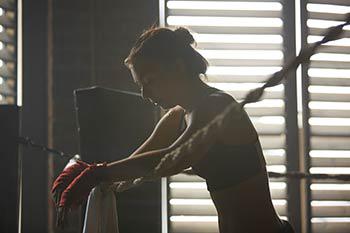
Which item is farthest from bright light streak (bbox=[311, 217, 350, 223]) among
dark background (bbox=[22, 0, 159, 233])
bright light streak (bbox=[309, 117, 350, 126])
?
dark background (bbox=[22, 0, 159, 233])

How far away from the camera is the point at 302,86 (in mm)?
2990

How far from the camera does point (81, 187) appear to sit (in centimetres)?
144

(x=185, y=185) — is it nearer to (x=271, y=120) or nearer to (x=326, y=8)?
(x=271, y=120)

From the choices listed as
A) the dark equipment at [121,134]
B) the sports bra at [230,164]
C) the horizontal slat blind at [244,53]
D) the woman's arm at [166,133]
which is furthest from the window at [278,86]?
the sports bra at [230,164]

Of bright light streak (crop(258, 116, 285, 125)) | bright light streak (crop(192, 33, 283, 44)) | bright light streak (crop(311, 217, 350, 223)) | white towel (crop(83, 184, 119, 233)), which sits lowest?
bright light streak (crop(311, 217, 350, 223))

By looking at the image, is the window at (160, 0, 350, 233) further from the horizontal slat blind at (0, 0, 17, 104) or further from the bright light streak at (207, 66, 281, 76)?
the horizontal slat blind at (0, 0, 17, 104)

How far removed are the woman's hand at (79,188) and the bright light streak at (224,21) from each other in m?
1.59

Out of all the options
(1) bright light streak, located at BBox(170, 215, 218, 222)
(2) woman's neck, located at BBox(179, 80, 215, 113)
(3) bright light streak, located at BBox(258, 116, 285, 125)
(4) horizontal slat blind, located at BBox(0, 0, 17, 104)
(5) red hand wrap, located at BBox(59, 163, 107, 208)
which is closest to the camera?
(5) red hand wrap, located at BBox(59, 163, 107, 208)

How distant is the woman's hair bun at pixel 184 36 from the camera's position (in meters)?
1.71

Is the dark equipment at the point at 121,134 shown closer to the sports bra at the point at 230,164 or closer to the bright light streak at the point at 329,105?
the sports bra at the point at 230,164

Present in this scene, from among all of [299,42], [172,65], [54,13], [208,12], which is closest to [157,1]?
[208,12]

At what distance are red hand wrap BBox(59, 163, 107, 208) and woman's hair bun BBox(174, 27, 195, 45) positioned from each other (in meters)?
0.47

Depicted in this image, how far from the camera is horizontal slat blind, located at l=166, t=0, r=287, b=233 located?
9.70ft

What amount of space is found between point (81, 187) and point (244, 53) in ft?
5.67
